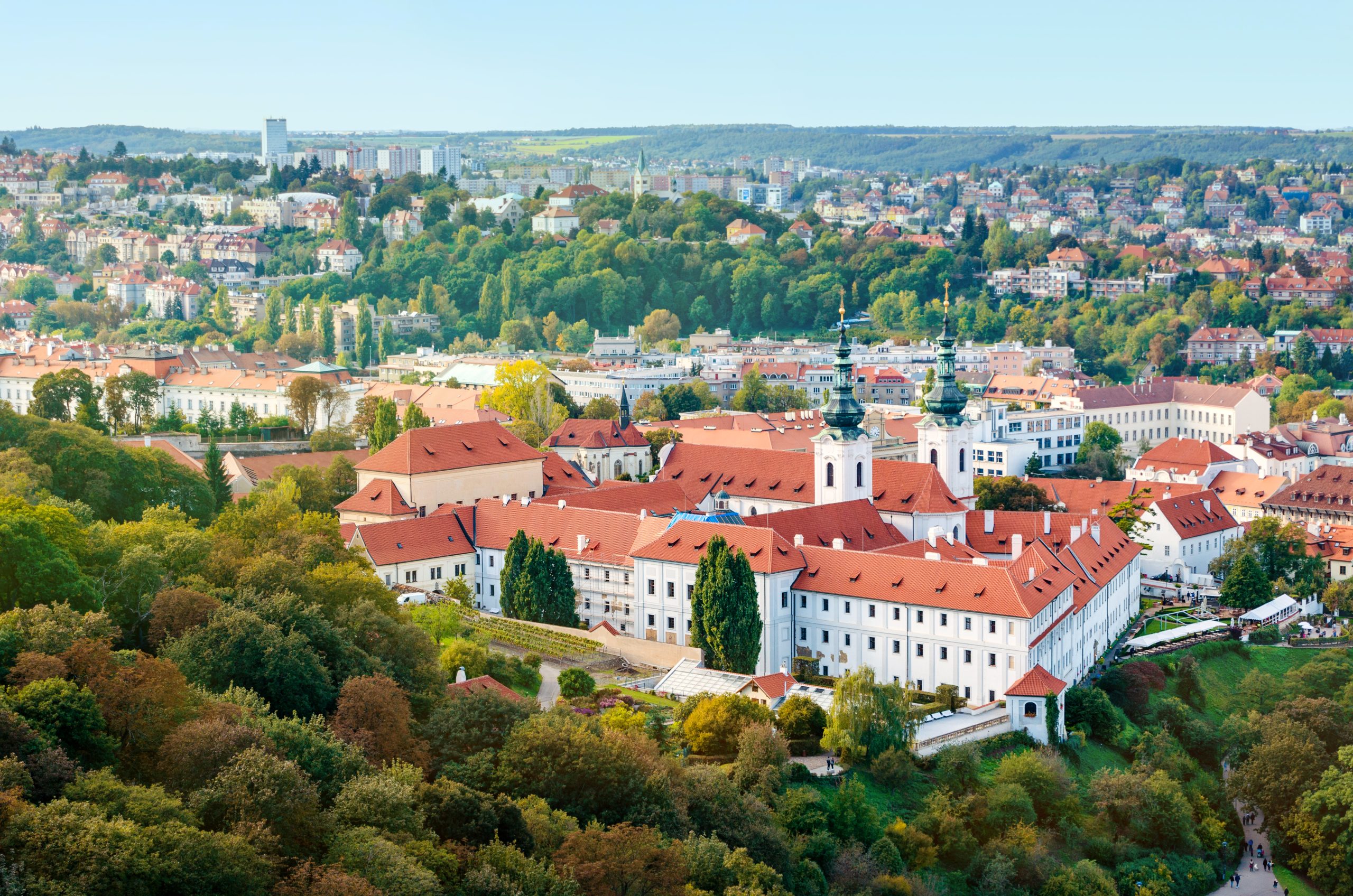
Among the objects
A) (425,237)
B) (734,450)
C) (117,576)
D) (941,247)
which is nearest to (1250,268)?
(941,247)

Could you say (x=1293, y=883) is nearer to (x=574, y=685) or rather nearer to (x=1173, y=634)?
(x=1173, y=634)

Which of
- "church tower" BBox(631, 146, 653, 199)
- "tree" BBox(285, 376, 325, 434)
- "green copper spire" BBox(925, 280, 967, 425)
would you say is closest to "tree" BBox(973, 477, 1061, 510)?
"green copper spire" BBox(925, 280, 967, 425)

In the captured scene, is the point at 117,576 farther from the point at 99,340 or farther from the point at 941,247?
the point at 941,247

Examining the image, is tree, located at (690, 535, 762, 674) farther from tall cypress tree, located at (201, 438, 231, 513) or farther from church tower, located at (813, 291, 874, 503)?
tall cypress tree, located at (201, 438, 231, 513)

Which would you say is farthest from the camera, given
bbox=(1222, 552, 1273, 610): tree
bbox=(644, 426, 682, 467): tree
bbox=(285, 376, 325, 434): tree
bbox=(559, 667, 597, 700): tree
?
bbox=(285, 376, 325, 434): tree

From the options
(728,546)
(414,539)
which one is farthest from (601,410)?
(728,546)

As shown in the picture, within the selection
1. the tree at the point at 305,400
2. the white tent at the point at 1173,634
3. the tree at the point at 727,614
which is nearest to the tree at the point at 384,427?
the tree at the point at 305,400
